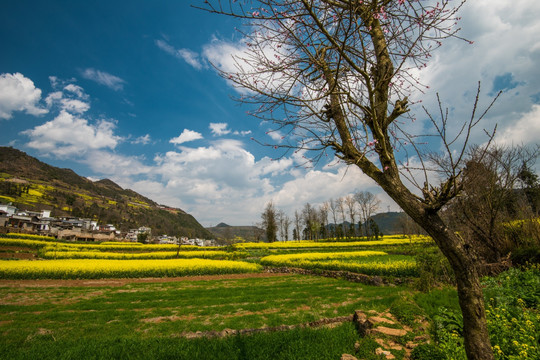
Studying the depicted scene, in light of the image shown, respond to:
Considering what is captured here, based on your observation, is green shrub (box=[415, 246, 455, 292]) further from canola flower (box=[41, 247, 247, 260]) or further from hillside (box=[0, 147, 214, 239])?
hillside (box=[0, 147, 214, 239])

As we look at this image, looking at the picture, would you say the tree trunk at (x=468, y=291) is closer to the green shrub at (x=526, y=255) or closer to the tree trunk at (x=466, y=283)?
the tree trunk at (x=466, y=283)

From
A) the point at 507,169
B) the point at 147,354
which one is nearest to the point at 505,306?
the point at 507,169

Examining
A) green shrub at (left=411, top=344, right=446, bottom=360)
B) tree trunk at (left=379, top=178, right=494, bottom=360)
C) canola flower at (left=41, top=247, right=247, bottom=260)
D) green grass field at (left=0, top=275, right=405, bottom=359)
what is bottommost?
canola flower at (left=41, top=247, right=247, bottom=260)

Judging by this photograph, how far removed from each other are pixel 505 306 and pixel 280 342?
4.36m

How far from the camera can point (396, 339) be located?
14.8 feet

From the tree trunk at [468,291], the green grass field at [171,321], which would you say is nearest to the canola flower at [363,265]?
the green grass field at [171,321]

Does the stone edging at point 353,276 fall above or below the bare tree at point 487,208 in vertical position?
below

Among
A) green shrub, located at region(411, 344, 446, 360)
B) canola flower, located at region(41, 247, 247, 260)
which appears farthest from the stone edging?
canola flower, located at region(41, 247, 247, 260)

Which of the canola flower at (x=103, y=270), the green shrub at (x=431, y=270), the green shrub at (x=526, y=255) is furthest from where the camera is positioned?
the canola flower at (x=103, y=270)

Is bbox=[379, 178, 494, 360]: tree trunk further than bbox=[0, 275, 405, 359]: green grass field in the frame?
No

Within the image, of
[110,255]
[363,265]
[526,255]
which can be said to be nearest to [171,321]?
[526,255]

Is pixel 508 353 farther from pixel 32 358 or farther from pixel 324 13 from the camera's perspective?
pixel 32 358

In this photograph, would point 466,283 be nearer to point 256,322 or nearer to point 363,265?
point 256,322

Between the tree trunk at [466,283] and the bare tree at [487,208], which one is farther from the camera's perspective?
the bare tree at [487,208]
